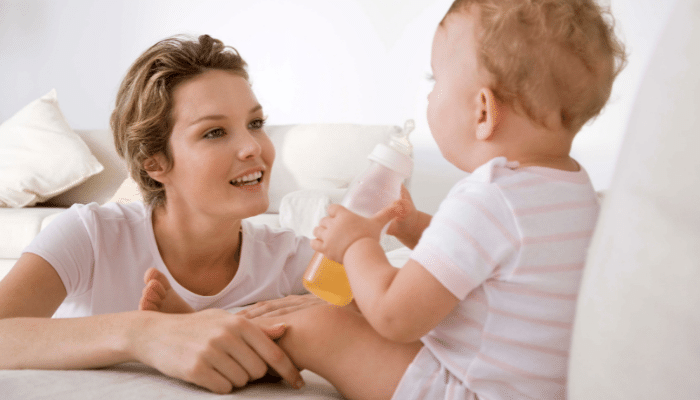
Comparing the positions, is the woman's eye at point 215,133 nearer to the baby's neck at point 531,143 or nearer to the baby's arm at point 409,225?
the baby's arm at point 409,225

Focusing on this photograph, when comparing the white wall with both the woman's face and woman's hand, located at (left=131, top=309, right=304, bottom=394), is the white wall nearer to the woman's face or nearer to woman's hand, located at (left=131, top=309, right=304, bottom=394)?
the woman's face

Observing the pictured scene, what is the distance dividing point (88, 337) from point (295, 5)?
322cm

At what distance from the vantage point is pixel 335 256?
0.71 meters

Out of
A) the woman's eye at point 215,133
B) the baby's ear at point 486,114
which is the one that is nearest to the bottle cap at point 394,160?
the baby's ear at point 486,114

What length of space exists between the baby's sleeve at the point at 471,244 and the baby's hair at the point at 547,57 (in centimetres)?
16

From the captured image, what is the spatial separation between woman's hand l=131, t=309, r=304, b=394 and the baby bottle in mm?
163

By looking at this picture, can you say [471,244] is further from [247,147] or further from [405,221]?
[247,147]

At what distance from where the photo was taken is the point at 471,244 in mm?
586

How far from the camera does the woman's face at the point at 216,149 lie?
3.90 feet

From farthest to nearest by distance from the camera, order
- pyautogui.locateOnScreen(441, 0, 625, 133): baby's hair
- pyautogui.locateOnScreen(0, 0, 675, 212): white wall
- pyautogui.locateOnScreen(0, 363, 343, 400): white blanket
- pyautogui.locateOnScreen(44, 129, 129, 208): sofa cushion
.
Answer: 1. pyautogui.locateOnScreen(44, 129, 129, 208): sofa cushion
2. pyautogui.locateOnScreen(0, 0, 675, 212): white wall
3. pyautogui.locateOnScreen(441, 0, 625, 133): baby's hair
4. pyautogui.locateOnScreen(0, 363, 343, 400): white blanket

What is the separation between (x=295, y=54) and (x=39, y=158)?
1.70 meters

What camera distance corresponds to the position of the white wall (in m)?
2.64

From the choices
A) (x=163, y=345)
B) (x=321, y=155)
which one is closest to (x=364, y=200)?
(x=163, y=345)

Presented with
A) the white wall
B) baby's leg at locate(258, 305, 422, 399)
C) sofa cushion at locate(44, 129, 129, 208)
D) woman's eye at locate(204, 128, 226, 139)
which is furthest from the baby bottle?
sofa cushion at locate(44, 129, 129, 208)
